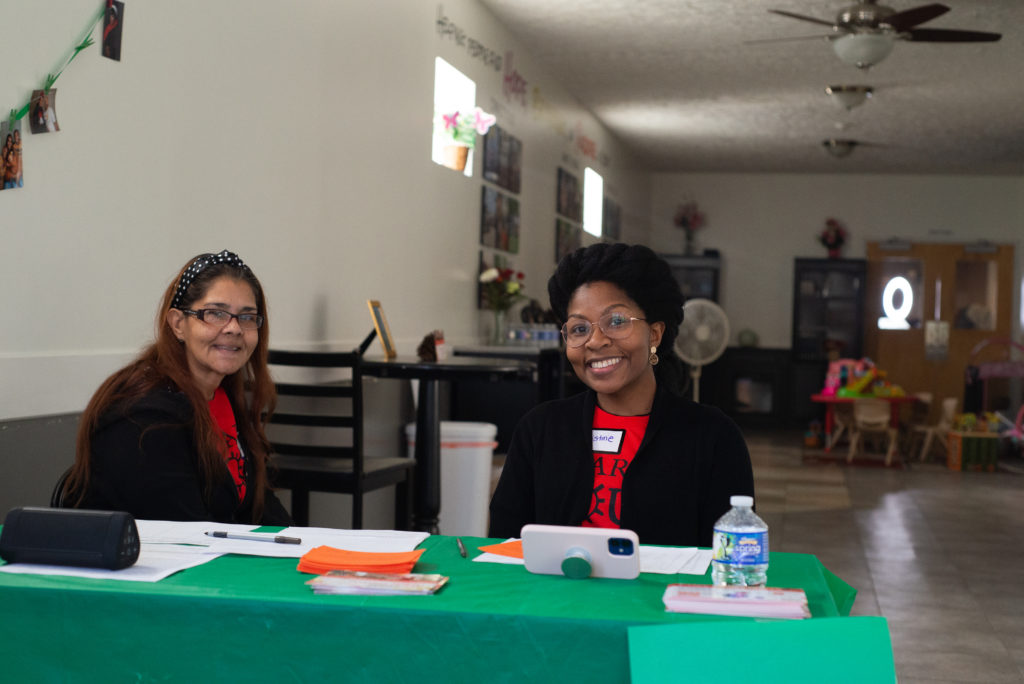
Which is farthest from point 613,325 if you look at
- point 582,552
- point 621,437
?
point 582,552

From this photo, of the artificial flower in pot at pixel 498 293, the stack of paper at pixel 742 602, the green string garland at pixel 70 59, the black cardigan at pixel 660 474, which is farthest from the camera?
the artificial flower in pot at pixel 498 293

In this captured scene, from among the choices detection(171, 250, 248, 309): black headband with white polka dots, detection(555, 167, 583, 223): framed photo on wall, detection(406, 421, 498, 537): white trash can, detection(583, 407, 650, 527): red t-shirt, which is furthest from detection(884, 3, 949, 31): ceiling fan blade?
detection(171, 250, 248, 309): black headband with white polka dots

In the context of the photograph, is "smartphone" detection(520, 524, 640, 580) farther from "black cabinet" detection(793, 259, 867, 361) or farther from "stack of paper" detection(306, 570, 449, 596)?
"black cabinet" detection(793, 259, 867, 361)

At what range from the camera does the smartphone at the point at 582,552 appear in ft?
5.02

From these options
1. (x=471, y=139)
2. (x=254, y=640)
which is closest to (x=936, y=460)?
(x=471, y=139)

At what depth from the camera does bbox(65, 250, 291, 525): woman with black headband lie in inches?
84.2

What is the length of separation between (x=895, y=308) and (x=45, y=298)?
12.4m

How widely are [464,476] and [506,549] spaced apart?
10.8 feet

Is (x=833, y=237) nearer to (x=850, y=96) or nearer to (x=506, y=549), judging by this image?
(x=850, y=96)

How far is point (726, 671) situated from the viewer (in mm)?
1246

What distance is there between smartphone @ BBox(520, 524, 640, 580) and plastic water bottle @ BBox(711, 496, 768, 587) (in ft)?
0.41

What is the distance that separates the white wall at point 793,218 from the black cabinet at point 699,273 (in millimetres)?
360

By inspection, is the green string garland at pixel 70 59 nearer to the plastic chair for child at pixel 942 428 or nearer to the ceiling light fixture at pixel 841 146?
the ceiling light fixture at pixel 841 146

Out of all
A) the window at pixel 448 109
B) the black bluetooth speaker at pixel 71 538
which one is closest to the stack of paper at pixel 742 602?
the black bluetooth speaker at pixel 71 538
